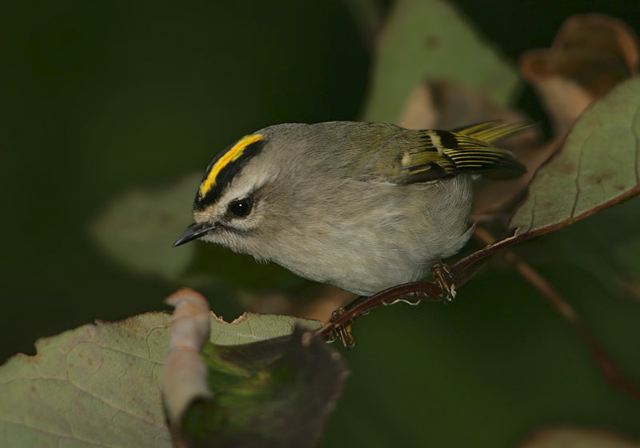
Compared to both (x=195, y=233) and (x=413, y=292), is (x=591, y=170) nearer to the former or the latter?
(x=413, y=292)

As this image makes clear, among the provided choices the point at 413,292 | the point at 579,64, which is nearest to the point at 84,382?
the point at 413,292

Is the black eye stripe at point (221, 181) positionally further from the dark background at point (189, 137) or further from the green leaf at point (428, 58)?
the green leaf at point (428, 58)

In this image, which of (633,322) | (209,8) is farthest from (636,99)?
(209,8)

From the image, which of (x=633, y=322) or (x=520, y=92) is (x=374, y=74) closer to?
(x=520, y=92)

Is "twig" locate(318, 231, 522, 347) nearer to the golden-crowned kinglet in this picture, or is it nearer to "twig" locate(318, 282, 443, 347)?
"twig" locate(318, 282, 443, 347)

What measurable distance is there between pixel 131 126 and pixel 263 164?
702 millimetres

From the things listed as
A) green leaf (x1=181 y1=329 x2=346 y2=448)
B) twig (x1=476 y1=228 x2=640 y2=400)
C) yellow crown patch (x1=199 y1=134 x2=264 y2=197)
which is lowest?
green leaf (x1=181 y1=329 x2=346 y2=448)

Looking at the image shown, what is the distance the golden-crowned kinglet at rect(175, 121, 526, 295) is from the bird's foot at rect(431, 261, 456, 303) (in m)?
0.07

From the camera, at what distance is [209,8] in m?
3.65

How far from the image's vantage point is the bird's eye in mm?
2686

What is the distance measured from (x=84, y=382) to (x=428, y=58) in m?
1.53

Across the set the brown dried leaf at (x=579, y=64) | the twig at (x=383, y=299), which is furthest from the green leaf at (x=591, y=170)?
the brown dried leaf at (x=579, y=64)

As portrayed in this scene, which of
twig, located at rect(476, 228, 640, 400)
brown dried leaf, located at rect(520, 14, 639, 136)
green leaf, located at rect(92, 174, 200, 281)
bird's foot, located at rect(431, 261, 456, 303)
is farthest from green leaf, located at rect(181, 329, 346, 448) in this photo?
brown dried leaf, located at rect(520, 14, 639, 136)

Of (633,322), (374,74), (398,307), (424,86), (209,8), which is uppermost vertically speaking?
(209,8)
